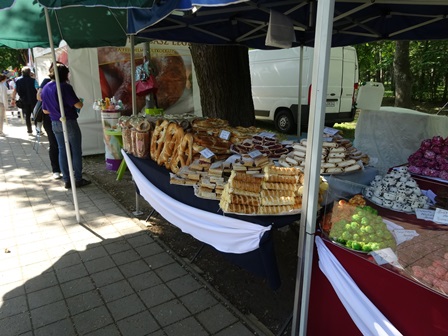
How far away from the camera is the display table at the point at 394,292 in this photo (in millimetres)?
1419

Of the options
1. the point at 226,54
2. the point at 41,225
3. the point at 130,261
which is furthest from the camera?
the point at 226,54

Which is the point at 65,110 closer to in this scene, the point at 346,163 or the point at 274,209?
the point at 274,209

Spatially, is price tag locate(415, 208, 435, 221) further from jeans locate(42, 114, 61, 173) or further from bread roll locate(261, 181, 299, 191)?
jeans locate(42, 114, 61, 173)

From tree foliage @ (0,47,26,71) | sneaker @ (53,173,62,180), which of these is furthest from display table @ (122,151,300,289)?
tree foliage @ (0,47,26,71)

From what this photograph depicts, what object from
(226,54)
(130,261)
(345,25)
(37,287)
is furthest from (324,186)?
(226,54)

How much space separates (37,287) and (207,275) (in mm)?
1455

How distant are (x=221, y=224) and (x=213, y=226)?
10 centimetres

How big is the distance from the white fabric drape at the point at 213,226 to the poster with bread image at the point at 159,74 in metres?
4.77

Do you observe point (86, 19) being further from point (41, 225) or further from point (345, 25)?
point (345, 25)

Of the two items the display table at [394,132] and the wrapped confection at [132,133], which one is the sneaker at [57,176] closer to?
the wrapped confection at [132,133]

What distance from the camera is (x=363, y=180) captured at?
2549mm

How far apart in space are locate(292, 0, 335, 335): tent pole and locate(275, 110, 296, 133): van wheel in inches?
322

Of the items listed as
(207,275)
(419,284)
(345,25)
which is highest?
(345,25)

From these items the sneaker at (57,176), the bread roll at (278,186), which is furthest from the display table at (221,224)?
the sneaker at (57,176)
